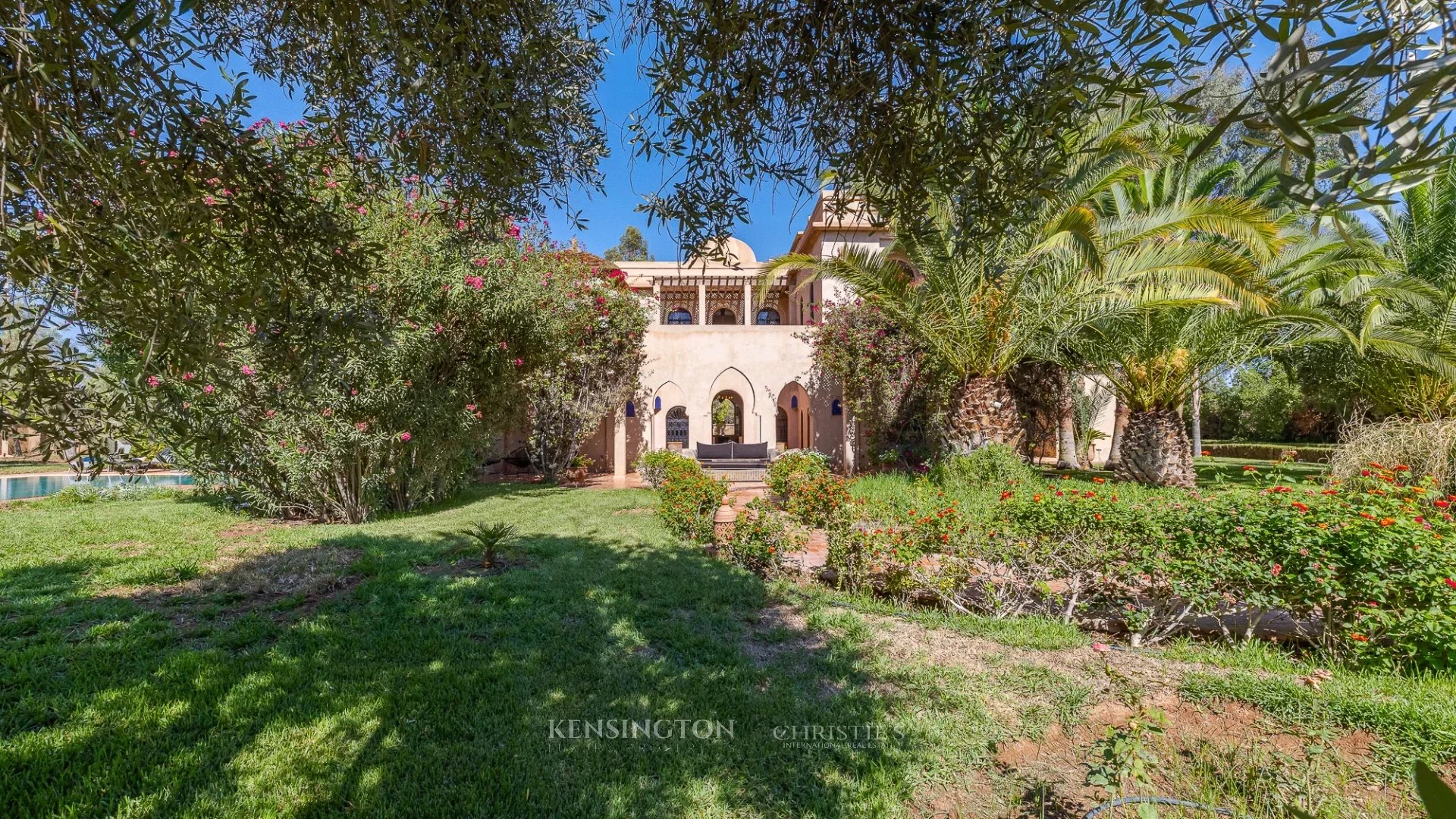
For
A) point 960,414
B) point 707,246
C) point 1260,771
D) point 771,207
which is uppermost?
point 771,207

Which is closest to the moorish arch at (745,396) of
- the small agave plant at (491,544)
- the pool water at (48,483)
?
the small agave plant at (491,544)

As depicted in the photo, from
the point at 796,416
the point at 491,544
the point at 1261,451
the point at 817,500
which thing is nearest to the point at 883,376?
the point at 817,500

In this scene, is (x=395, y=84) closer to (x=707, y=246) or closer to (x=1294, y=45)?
(x=707, y=246)

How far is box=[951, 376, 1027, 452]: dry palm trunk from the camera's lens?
9242 mm

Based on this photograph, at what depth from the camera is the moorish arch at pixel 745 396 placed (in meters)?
15.6

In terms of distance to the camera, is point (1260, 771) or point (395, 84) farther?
point (395, 84)

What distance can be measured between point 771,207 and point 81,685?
467 centimetres

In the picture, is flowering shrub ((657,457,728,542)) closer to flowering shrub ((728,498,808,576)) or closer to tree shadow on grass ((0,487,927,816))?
flowering shrub ((728,498,808,576))

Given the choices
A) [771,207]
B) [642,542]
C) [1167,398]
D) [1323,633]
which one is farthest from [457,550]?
[1167,398]

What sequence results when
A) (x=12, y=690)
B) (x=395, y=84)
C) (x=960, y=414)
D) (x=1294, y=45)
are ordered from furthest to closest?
(x=960, y=414), (x=12, y=690), (x=395, y=84), (x=1294, y=45)

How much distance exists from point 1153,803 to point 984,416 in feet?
Answer: 24.9

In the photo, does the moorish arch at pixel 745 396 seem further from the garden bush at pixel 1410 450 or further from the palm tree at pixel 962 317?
the garden bush at pixel 1410 450

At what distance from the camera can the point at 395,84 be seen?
107 inches

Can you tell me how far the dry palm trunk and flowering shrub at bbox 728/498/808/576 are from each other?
449cm
